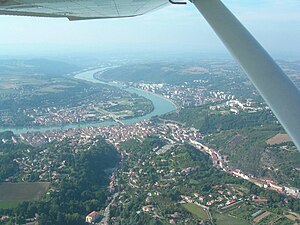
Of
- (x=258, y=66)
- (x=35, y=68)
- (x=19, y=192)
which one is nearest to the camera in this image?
(x=258, y=66)

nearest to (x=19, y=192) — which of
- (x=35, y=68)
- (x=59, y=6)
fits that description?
(x=59, y=6)

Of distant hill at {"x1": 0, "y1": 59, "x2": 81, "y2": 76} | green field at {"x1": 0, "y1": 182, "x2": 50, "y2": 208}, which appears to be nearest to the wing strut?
green field at {"x1": 0, "y1": 182, "x2": 50, "y2": 208}

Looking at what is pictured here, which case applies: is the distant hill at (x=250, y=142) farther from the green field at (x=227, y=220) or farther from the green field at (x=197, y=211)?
the green field at (x=197, y=211)

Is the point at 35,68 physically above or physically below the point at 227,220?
above

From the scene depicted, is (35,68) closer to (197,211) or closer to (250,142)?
(250,142)

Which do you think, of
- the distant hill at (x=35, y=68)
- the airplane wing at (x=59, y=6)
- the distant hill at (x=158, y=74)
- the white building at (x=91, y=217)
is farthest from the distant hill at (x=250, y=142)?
the distant hill at (x=35, y=68)
